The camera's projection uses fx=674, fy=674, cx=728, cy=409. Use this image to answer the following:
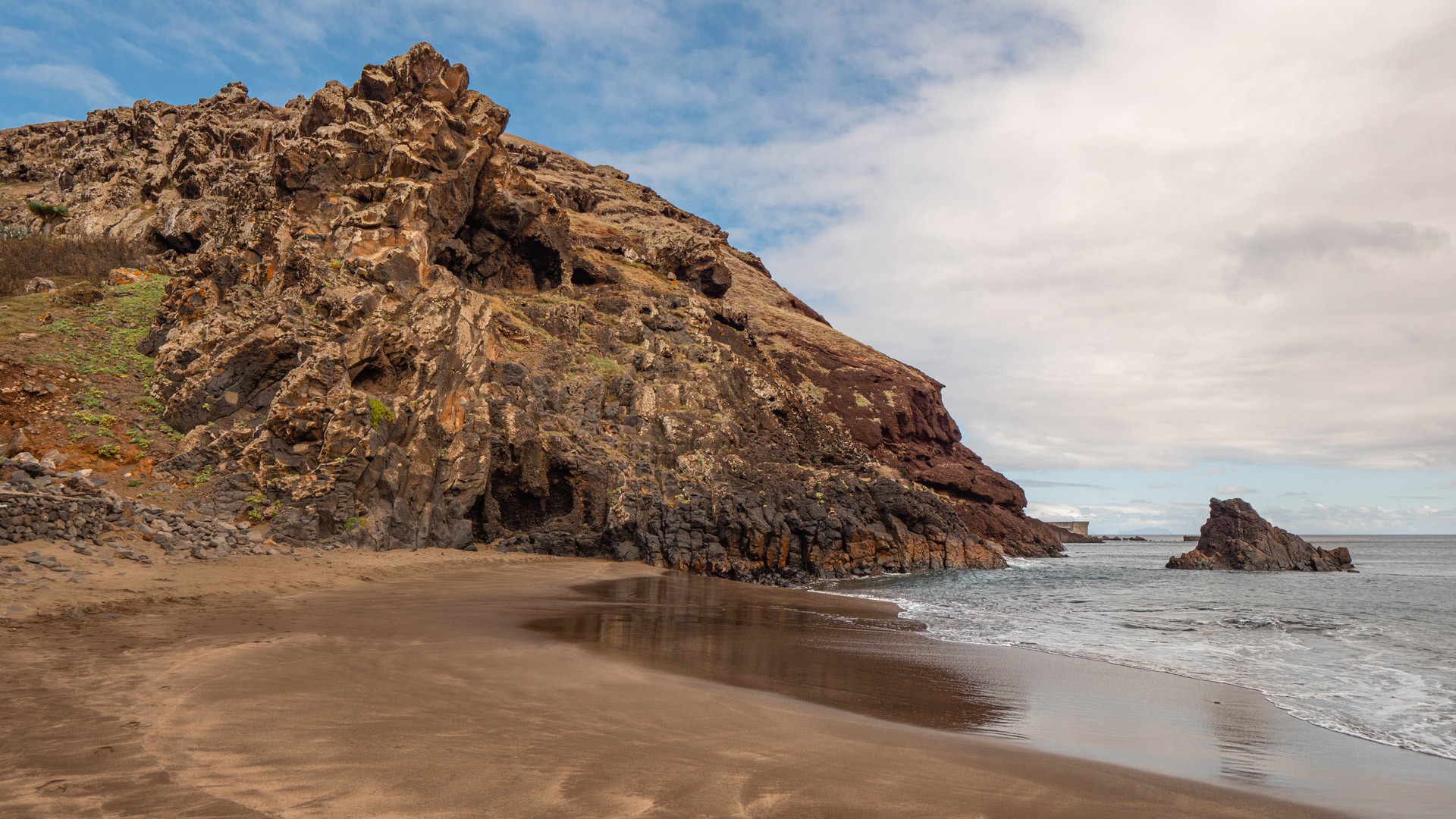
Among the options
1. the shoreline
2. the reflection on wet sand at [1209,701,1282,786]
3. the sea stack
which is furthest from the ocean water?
the sea stack

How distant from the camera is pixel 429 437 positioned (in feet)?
76.2

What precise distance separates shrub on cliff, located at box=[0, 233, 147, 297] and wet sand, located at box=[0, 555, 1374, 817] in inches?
1094

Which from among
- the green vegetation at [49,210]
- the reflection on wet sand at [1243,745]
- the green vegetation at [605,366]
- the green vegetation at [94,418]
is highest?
the green vegetation at [49,210]

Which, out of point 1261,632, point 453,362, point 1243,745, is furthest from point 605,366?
point 1243,745

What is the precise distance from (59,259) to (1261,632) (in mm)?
48892

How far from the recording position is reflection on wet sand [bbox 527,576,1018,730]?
27.9 feet

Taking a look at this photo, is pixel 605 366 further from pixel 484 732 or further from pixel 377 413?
pixel 484 732

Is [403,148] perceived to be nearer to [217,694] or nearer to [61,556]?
[61,556]

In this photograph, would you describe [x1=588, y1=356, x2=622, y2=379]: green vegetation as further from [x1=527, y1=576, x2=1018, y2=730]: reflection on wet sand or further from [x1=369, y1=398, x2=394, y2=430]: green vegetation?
[x1=527, y1=576, x2=1018, y2=730]: reflection on wet sand

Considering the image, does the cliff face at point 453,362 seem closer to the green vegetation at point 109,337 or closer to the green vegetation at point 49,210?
the green vegetation at point 109,337

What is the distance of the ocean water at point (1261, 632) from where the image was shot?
9.72 meters

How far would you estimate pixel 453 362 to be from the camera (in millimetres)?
25547

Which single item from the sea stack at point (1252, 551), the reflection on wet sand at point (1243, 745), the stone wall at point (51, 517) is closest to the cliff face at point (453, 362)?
the stone wall at point (51, 517)

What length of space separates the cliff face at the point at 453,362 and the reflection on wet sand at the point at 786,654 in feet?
29.9
